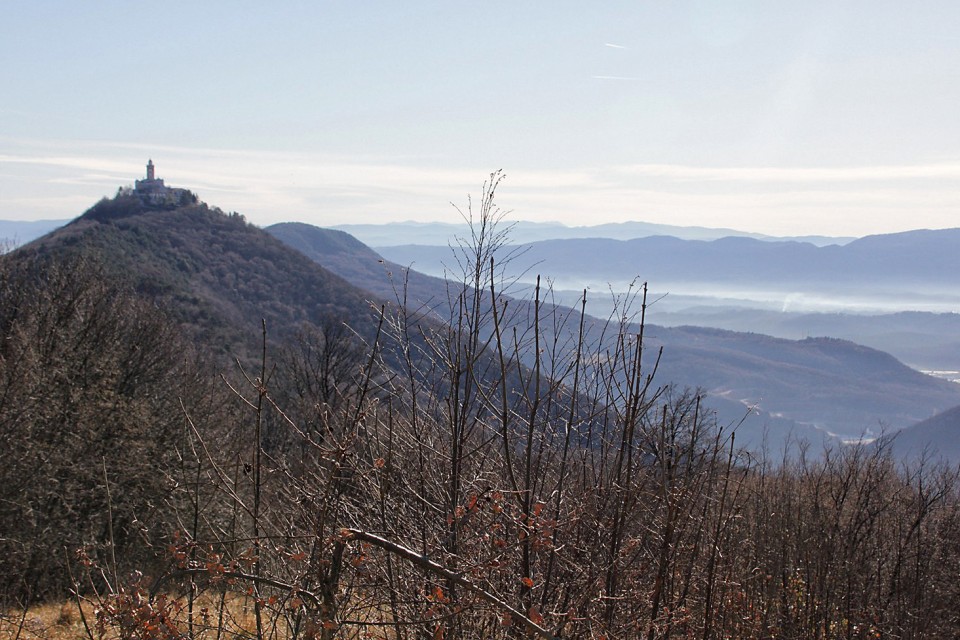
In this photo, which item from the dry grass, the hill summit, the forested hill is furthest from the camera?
the hill summit

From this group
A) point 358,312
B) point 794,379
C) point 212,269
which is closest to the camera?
point 358,312

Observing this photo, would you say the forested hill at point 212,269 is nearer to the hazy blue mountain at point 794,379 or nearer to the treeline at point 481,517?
the treeline at point 481,517

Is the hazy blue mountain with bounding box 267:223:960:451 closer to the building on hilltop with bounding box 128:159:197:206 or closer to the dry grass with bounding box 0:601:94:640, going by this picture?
the building on hilltop with bounding box 128:159:197:206

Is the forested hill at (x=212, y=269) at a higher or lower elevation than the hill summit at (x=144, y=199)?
lower

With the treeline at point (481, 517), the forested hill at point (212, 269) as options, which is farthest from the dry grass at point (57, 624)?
the forested hill at point (212, 269)

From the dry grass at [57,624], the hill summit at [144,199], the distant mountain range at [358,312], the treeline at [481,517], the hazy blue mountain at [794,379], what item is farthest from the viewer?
the hazy blue mountain at [794,379]

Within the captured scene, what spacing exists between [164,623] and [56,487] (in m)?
14.6

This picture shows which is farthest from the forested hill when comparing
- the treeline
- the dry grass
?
the treeline

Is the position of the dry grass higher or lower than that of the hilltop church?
lower

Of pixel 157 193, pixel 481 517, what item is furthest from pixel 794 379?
pixel 481 517

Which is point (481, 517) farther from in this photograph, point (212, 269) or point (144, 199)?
point (144, 199)

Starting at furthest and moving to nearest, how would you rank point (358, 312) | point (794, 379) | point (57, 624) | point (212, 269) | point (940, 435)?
point (794, 379) → point (940, 435) → point (212, 269) → point (358, 312) → point (57, 624)

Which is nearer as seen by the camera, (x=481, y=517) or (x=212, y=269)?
(x=481, y=517)

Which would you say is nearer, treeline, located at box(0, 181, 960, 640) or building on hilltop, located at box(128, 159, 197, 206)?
treeline, located at box(0, 181, 960, 640)
